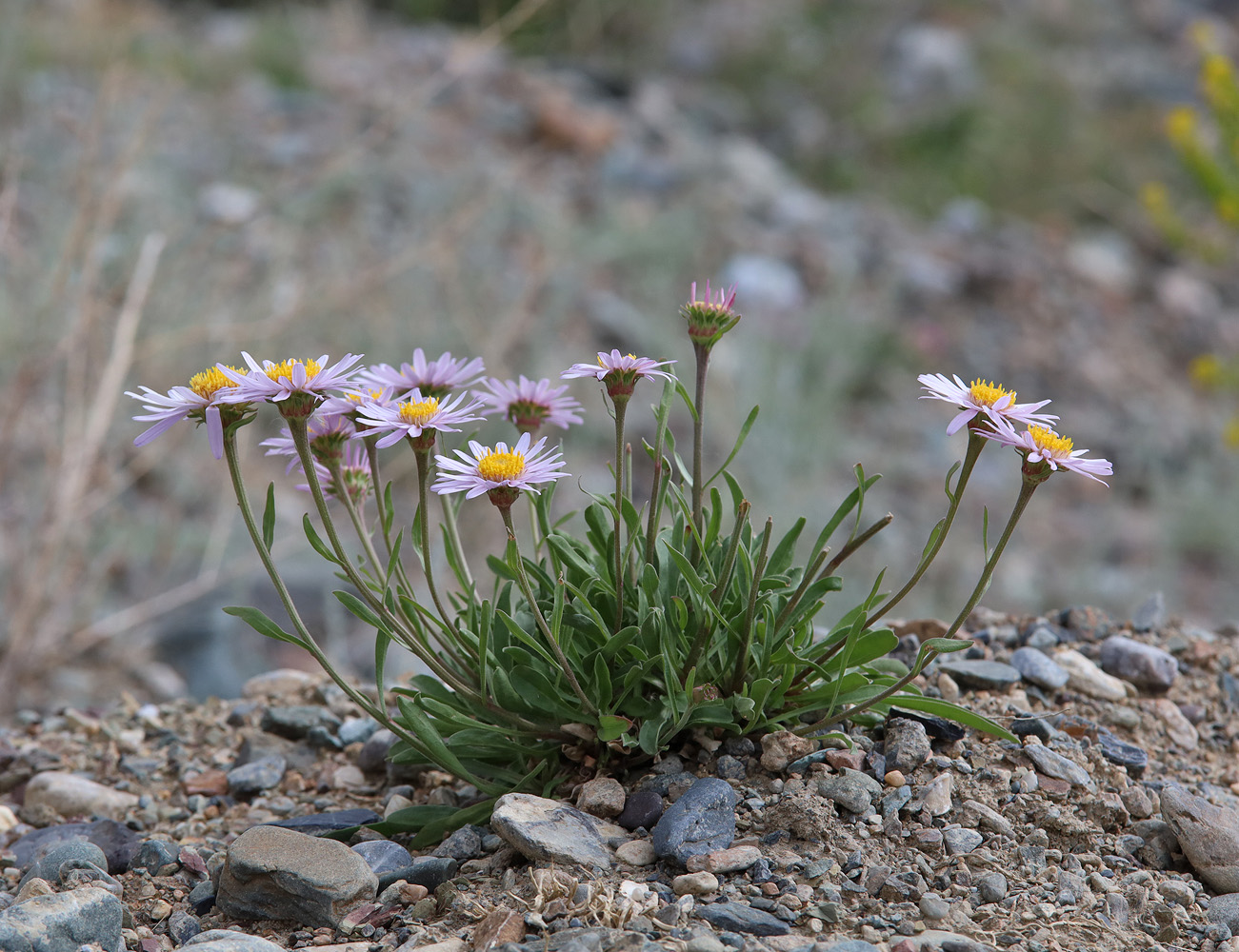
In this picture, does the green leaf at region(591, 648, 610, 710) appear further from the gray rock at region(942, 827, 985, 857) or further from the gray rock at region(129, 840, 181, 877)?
the gray rock at region(129, 840, 181, 877)

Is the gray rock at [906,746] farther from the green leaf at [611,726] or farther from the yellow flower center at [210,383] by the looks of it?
the yellow flower center at [210,383]

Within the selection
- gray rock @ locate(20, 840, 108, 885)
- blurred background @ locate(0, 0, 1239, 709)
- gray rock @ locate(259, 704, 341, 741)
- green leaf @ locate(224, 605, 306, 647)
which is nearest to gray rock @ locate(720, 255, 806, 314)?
blurred background @ locate(0, 0, 1239, 709)

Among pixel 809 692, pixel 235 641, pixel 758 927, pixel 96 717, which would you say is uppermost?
pixel 809 692

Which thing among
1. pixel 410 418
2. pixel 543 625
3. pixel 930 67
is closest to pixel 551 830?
pixel 543 625

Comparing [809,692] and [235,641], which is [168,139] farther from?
[809,692]

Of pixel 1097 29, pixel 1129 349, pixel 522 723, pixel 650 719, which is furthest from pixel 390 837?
pixel 1097 29

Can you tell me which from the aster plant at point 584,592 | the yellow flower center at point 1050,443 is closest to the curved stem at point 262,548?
the aster plant at point 584,592
